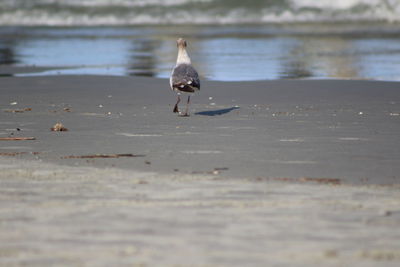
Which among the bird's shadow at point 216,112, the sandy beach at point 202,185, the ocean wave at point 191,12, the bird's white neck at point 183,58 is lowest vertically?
the sandy beach at point 202,185

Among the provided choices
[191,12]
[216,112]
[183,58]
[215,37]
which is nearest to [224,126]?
[216,112]

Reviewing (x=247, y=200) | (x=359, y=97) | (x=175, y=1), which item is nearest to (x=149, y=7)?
(x=175, y=1)

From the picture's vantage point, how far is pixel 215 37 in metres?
39.1

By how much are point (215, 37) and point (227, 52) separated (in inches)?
401

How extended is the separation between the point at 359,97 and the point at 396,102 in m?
1.03

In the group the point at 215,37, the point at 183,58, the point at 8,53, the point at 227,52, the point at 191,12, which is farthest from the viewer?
the point at 191,12

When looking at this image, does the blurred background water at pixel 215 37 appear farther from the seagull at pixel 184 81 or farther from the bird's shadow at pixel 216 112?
the seagull at pixel 184 81

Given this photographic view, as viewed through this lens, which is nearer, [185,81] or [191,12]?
[185,81]

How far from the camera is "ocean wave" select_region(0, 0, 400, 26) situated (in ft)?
179

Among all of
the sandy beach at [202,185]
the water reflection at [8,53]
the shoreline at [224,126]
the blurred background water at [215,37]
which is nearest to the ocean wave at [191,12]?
the blurred background water at [215,37]

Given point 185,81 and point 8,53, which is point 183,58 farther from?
point 8,53

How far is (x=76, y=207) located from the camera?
6238 millimetres

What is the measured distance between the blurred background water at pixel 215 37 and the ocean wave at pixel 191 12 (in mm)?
67

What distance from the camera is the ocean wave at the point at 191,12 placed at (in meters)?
54.5
